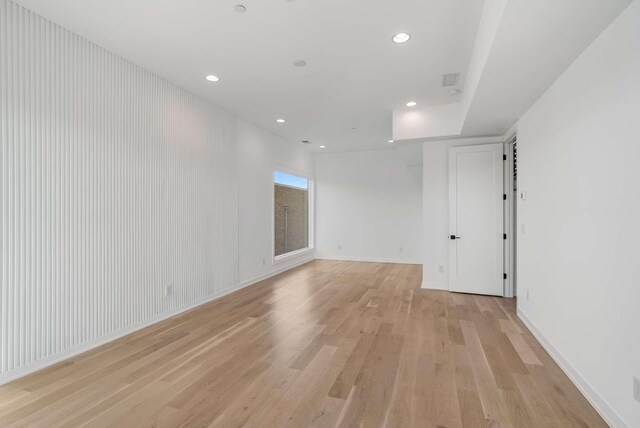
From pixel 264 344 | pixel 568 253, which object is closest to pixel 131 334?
pixel 264 344

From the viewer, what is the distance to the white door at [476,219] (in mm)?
4641

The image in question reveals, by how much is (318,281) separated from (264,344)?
2.73 metres

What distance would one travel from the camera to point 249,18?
2.49m

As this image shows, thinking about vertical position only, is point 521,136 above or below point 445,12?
below

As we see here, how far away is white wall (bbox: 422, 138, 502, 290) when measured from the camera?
16.6ft

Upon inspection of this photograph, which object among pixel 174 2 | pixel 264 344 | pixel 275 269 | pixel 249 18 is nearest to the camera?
pixel 174 2

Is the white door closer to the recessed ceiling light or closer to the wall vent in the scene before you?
the wall vent

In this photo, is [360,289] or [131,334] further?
[360,289]

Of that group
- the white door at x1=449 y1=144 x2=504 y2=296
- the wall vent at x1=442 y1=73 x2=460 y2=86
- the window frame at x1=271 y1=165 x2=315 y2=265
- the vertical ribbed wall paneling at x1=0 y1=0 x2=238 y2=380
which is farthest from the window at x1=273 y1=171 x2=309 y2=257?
the wall vent at x1=442 y1=73 x2=460 y2=86

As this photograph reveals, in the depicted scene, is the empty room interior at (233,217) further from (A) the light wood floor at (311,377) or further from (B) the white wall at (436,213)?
(B) the white wall at (436,213)

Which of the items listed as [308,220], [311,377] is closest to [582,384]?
[311,377]

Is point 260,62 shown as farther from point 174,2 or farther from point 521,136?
point 521,136

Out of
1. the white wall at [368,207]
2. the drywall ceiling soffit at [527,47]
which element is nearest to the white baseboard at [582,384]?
the drywall ceiling soffit at [527,47]

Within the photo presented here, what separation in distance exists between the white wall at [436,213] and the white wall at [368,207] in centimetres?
225
